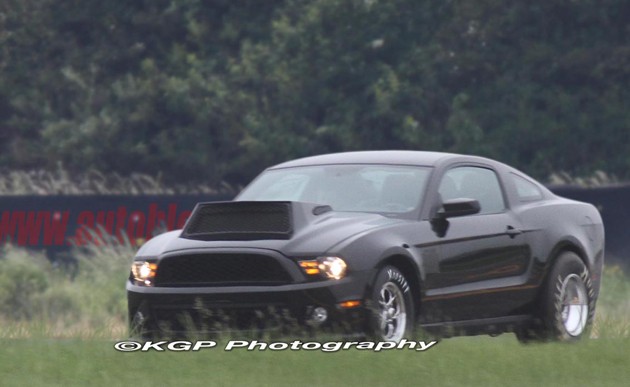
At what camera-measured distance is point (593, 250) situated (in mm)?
12070

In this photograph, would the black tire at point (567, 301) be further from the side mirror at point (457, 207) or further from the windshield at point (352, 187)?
the windshield at point (352, 187)

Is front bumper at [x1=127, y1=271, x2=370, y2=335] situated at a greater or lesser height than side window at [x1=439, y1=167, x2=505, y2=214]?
lesser

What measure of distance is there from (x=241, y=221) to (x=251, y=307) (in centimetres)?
71

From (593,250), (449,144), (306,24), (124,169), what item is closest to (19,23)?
Result: (124,169)

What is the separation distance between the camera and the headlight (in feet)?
31.4

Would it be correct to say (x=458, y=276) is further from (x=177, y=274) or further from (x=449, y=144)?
(x=449, y=144)

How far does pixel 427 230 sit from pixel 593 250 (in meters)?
2.16

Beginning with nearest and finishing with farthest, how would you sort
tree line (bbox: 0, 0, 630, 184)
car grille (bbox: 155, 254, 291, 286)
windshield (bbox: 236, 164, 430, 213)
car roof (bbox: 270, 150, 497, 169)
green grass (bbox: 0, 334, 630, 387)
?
green grass (bbox: 0, 334, 630, 387), car grille (bbox: 155, 254, 291, 286), windshield (bbox: 236, 164, 430, 213), car roof (bbox: 270, 150, 497, 169), tree line (bbox: 0, 0, 630, 184)

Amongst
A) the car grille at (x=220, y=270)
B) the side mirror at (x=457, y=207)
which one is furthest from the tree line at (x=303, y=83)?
the car grille at (x=220, y=270)

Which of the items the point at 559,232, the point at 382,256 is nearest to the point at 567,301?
the point at 559,232

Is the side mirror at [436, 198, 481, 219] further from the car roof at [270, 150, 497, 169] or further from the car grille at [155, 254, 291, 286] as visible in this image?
the car grille at [155, 254, 291, 286]

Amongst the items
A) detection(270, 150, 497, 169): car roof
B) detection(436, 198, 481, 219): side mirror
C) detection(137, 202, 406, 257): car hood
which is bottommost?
detection(137, 202, 406, 257): car hood

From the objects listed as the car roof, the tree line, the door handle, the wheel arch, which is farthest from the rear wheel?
the tree line

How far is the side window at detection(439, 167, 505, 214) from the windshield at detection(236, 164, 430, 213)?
0.94 ft
